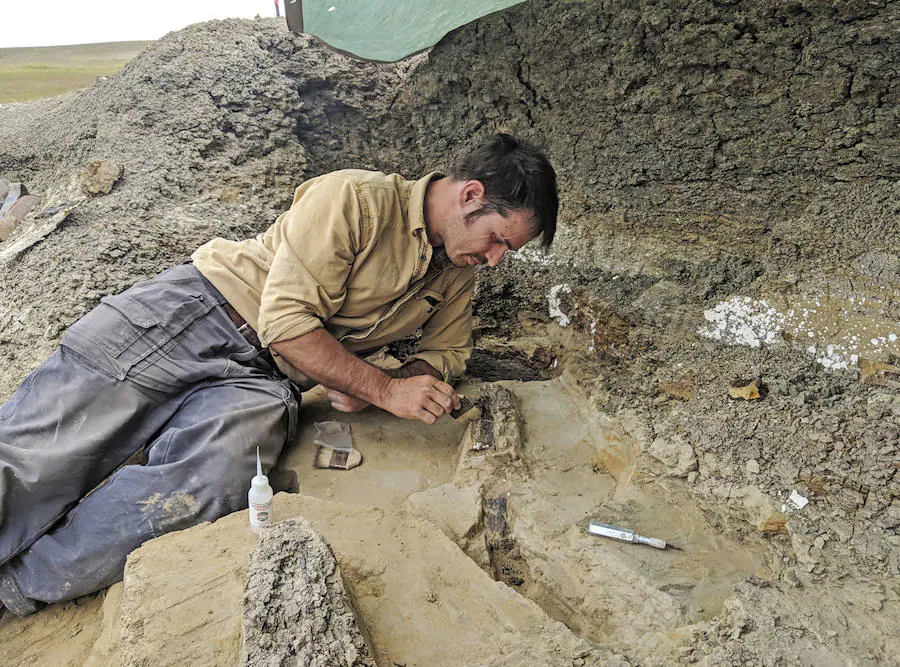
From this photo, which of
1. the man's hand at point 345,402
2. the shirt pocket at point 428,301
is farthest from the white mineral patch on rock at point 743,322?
the man's hand at point 345,402

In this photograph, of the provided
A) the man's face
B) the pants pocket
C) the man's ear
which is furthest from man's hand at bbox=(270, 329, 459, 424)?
the man's ear

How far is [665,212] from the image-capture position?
261 centimetres

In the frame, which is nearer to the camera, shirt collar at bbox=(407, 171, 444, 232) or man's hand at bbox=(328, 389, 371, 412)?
shirt collar at bbox=(407, 171, 444, 232)

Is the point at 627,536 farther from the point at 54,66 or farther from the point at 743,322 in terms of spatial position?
the point at 54,66

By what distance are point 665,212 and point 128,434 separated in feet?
7.78

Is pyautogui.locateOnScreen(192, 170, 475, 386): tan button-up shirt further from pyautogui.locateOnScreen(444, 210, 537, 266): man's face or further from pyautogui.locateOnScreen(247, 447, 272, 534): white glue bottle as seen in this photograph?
pyautogui.locateOnScreen(247, 447, 272, 534): white glue bottle

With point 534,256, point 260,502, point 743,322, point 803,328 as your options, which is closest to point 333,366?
point 260,502

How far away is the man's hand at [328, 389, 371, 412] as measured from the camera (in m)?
2.38

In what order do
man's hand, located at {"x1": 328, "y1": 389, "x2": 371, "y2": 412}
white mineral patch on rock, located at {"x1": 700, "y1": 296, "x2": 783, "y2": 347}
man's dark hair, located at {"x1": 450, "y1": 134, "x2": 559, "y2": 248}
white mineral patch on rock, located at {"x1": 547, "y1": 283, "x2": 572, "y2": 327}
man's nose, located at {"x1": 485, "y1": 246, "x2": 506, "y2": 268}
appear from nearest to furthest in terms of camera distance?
man's dark hair, located at {"x1": 450, "y1": 134, "x2": 559, "y2": 248}
man's nose, located at {"x1": 485, "y1": 246, "x2": 506, "y2": 268}
white mineral patch on rock, located at {"x1": 700, "y1": 296, "x2": 783, "y2": 347}
man's hand, located at {"x1": 328, "y1": 389, "x2": 371, "y2": 412}
white mineral patch on rock, located at {"x1": 547, "y1": 283, "x2": 572, "y2": 327}

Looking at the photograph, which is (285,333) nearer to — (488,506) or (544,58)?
(488,506)

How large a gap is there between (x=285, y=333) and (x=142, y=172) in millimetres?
2064

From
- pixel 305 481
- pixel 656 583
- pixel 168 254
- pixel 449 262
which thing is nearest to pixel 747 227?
pixel 449 262

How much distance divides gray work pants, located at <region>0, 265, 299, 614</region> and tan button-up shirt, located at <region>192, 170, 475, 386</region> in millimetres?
180

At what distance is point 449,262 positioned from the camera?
7.34 feet
